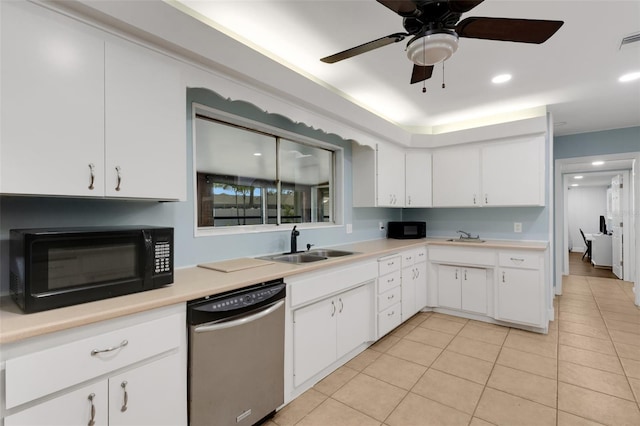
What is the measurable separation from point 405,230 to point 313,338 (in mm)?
2395

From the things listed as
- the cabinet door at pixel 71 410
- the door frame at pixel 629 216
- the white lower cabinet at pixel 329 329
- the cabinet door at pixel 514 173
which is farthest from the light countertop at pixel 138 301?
the door frame at pixel 629 216

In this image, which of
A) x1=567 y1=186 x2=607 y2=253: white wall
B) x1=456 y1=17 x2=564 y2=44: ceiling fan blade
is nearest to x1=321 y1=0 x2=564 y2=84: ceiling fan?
x1=456 y1=17 x2=564 y2=44: ceiling fan blade

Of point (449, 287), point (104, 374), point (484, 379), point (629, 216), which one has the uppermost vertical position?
point (629, 216)

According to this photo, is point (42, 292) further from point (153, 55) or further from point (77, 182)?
point (153, 55)

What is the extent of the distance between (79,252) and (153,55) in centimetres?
104

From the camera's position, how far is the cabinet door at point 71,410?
1.01 metres

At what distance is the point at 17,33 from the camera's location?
3.78ft

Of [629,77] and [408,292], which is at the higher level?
[629,77]

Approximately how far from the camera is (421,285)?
367 centimetres

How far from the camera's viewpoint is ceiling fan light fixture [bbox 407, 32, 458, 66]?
1564 millimetres

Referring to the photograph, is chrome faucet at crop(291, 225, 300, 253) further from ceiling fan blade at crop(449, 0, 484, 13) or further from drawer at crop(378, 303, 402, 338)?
ceiling fan blade at crop(449, 0, 484, 13)

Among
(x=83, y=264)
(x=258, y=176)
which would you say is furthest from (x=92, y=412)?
(x=258, y=176)

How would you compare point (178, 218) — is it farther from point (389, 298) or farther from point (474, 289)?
point (474, 289)

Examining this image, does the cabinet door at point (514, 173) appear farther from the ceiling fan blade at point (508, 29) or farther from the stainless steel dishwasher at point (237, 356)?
the stainless steel dishwasher at point (237, 356)
